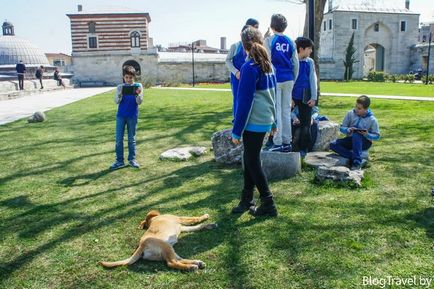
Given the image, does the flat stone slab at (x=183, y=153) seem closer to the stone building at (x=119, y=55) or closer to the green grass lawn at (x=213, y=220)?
the green grass lawn at (x=213, y=220)

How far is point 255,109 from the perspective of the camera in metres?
3.93

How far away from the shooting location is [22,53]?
1885 inches

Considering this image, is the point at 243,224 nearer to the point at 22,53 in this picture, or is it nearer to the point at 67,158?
the point at 67,158

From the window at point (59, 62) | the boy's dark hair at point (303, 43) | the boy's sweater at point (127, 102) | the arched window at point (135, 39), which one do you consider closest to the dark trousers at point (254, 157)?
the boy's dark hair at point (303, 43)

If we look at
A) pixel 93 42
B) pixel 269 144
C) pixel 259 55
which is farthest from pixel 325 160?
pixel 93 42

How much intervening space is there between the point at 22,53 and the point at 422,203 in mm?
51516

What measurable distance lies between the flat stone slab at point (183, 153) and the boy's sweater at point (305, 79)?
1977 millimetres

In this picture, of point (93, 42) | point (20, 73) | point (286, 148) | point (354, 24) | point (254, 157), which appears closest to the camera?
point (254, 157)

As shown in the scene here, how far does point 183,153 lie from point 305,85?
7.55ft

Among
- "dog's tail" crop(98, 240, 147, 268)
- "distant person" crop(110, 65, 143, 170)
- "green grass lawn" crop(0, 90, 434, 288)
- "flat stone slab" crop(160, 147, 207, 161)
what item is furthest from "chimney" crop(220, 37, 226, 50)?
"dog's tail" crop(98, 240, 147, 268)

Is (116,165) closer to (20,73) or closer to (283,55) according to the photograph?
(283,55)

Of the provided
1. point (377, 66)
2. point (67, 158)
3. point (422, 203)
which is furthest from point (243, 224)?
point (377, 66)

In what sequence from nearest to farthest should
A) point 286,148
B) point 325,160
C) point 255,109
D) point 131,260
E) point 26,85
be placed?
point 131,260
point 255,109
point 286,148
point 325,160
point 26,85

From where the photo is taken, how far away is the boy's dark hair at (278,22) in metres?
5.38
